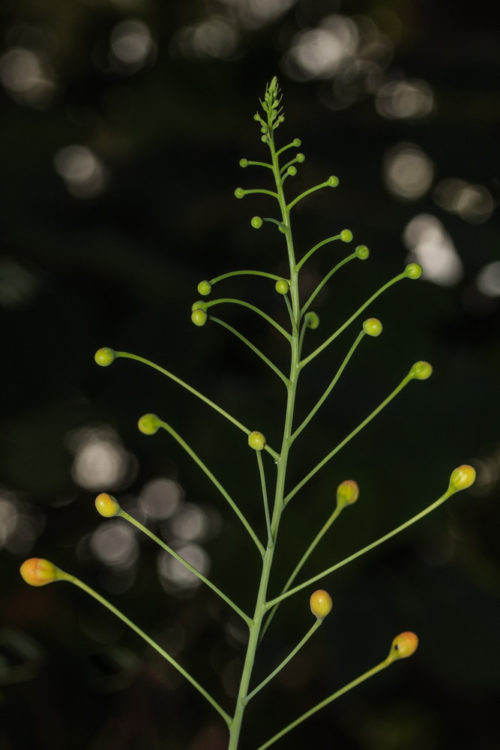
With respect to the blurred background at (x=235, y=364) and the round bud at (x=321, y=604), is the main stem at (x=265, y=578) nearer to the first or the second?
the round bud at (x=321, y=604)

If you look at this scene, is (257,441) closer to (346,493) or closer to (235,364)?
(346,493)

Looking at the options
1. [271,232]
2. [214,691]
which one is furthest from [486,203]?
[214,691]

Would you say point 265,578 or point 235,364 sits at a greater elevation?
point 265,578

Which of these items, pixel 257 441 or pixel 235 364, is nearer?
pixel 257 441

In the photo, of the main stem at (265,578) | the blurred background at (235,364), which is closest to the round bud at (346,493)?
the main stem at (265,578)

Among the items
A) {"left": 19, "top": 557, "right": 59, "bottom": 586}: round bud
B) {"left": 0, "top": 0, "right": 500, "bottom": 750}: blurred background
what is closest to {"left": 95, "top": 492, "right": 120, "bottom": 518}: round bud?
{"left": 19, "top": 557, "right": 59, "bottom": 586}: round bud

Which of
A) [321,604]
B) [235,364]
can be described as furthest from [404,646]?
[235,364]

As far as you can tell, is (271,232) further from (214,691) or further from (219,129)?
(214,691)

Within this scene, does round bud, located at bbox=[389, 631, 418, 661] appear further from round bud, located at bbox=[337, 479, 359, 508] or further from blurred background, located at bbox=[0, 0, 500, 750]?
blurred background, located at bbox=[0, 0, 500, 750]
